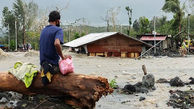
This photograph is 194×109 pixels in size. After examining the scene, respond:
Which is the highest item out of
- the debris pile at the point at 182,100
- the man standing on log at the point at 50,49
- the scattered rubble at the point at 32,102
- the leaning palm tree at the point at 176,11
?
the leaning palm tree at the point at 176,11

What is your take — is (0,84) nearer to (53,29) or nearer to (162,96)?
(53,29)

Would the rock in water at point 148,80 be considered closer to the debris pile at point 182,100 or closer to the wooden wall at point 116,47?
the debris pile at point 182,100

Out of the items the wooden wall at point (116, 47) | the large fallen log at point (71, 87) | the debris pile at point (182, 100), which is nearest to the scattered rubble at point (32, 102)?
the large fallen log at point (71, 87)

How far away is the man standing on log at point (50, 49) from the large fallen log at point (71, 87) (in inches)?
8.9

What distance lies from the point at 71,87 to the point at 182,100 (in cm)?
363

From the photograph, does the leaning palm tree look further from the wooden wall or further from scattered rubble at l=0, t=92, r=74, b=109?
scattered rubble at l=0, t=92, r=74, b=109

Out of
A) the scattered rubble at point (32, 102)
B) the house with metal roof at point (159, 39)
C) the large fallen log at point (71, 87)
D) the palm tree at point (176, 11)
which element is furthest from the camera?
the palm tree at point (176, 11)

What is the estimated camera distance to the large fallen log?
17.9ft

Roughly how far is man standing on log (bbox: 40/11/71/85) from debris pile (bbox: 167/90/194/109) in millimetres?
3539

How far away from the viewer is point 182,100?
24.8ft

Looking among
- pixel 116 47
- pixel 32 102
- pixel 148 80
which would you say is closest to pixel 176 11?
pixel 116 47

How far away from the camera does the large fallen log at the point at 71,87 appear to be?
17.9ft

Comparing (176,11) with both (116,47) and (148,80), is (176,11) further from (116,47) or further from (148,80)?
(148,80)

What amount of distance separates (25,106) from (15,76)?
793mm
